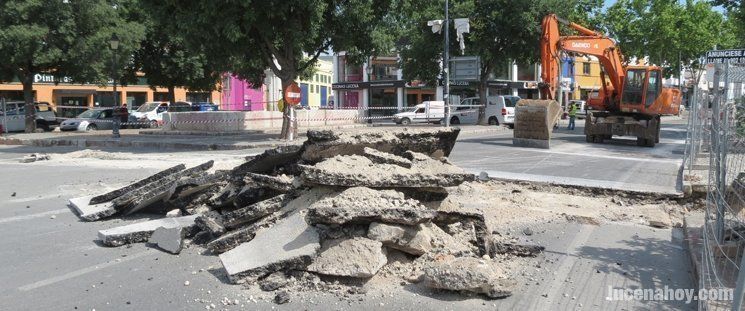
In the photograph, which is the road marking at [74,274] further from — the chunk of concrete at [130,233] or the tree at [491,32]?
the tree at [491,32]

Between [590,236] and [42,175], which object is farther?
[42,175]

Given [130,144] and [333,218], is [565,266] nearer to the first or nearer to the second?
[333,218]

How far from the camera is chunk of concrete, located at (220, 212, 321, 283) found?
4969mm

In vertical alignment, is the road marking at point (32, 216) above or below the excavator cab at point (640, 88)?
below

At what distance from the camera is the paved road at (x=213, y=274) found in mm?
4621

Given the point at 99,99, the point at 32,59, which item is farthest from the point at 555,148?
the point at 99,99

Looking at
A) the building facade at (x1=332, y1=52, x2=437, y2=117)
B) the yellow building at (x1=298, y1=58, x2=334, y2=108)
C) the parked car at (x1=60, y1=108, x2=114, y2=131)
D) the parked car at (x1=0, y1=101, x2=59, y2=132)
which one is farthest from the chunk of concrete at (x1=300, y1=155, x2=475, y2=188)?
the yellow building at (x1=298, y1=58, x2=334, y2=108)

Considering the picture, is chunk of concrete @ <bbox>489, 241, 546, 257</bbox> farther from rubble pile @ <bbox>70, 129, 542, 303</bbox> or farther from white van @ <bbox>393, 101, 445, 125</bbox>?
white van @ <bbox>393, 101, 445, 125</bbox>

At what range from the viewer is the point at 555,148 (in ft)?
59.9

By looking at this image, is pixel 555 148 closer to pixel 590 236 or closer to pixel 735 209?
pixel 590 236

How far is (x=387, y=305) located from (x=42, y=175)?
11.1 metres

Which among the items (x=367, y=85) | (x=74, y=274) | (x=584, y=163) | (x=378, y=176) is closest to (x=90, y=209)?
(x=74, y=274)

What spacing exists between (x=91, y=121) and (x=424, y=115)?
20.4m

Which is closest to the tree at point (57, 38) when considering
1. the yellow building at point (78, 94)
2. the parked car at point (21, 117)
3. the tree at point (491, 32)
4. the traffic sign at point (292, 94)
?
the parked car at point (21, 117)
